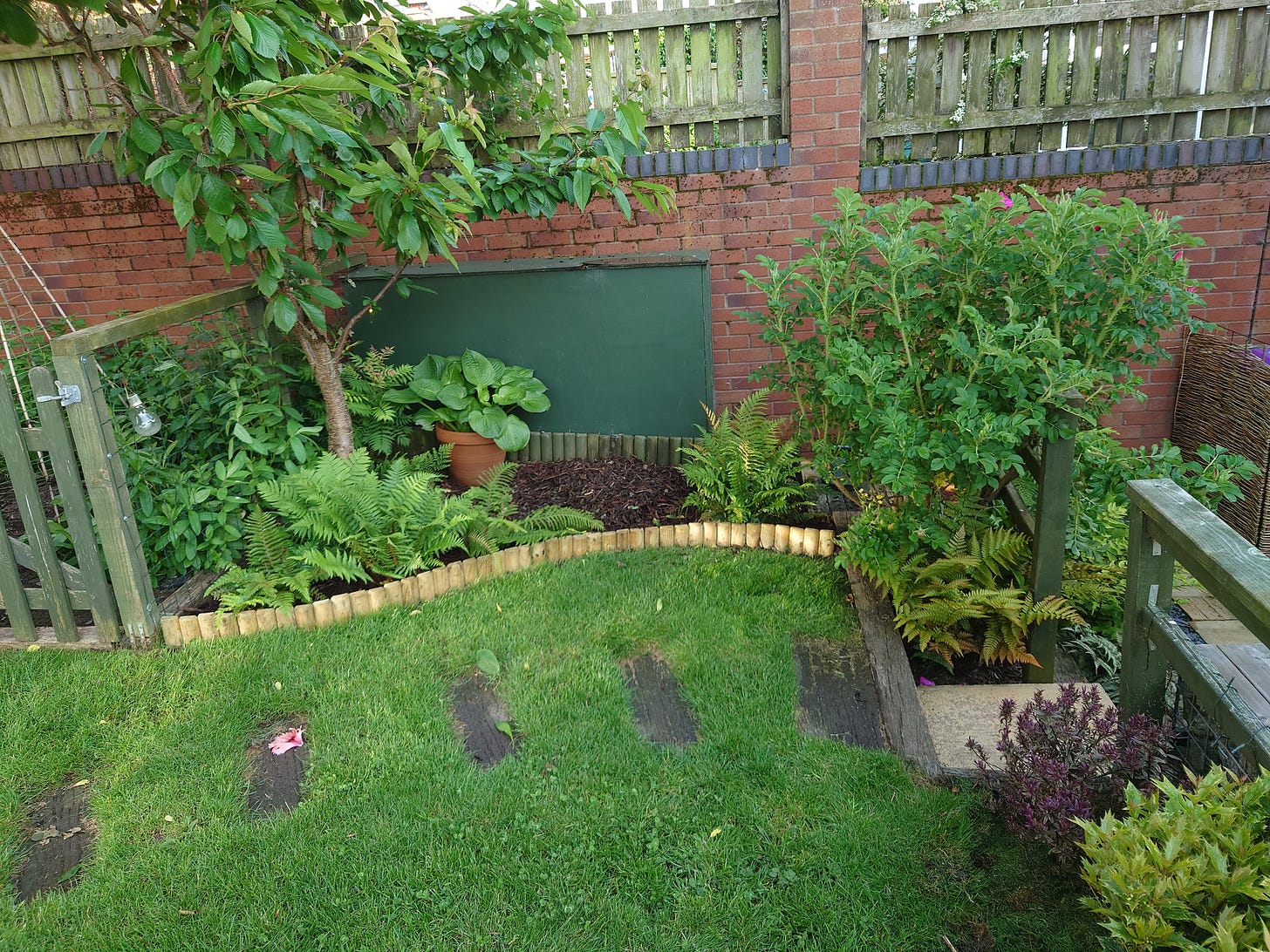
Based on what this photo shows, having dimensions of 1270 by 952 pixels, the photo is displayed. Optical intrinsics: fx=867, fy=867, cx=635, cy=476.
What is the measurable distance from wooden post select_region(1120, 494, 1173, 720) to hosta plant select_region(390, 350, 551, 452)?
→ 3303mm

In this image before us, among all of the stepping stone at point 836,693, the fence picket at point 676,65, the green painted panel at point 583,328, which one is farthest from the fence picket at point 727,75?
the stepping stone at point 836,693

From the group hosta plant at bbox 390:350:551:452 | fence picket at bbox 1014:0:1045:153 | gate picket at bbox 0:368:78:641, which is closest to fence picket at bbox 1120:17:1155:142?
fence picket at bbox 1014:0:1045:153

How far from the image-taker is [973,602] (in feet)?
10.8

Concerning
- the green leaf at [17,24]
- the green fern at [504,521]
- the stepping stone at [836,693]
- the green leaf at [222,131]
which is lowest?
the stepping stone at [836,693]

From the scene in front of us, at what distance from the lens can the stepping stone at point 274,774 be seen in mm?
2807

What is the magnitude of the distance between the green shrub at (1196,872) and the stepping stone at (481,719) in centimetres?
187

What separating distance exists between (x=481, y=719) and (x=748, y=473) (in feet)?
6.31

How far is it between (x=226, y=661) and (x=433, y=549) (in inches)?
37.9

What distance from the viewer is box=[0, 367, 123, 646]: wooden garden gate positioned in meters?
3.36

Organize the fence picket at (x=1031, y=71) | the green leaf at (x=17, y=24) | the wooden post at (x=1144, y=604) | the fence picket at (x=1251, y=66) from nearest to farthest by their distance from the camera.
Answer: the green leaf at (x=17, y=24)
the wooden post at (x=1144, y=604)
the fence picket at (x=1251, y=66)
the fence picket at (x=1031, y=71)

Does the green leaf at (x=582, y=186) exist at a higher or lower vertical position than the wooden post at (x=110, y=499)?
higher

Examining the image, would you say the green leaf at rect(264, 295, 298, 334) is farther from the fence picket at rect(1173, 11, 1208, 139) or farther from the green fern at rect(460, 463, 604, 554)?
the fence picket at rect(1173, 11, 1208, 139)

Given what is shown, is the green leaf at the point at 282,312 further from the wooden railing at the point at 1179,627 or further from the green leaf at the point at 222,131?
the wooden railing at the point at 1179,627

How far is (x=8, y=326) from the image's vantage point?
577 cm
